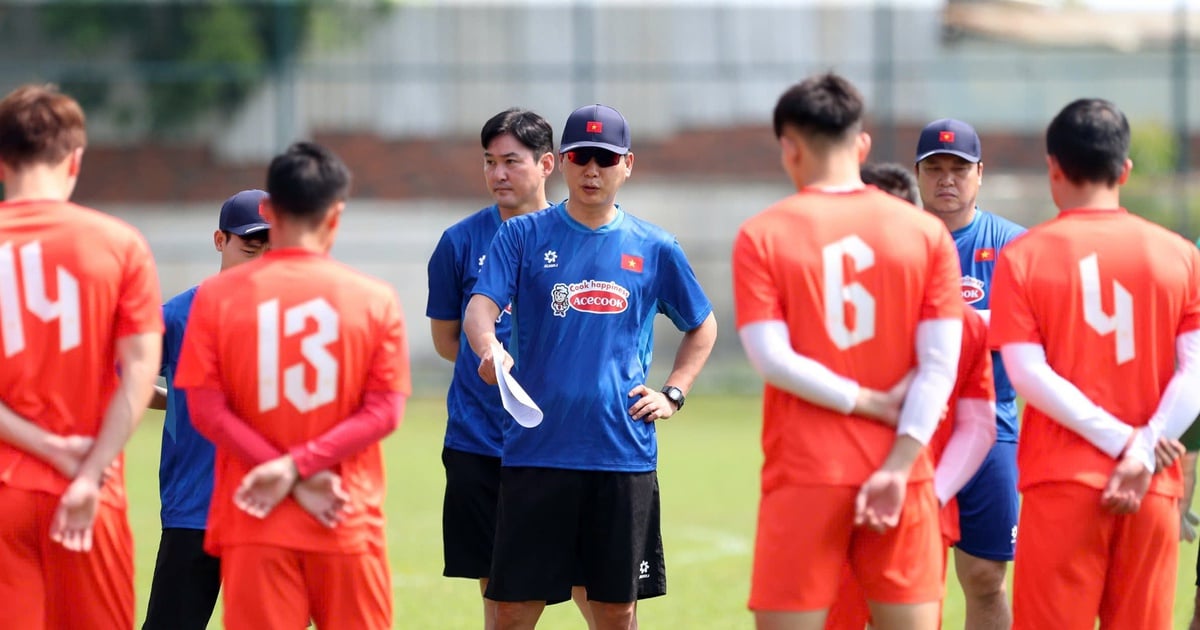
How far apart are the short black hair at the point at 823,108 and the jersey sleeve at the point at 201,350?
1862 millimetres

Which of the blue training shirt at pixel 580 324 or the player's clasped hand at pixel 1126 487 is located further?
the blue training shirt at pixel 580 324

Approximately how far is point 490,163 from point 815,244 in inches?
105

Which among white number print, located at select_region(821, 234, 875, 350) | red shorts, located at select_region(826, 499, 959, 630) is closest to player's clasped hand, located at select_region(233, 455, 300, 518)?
white number print, located at select_region(821, 234, 875, 350)

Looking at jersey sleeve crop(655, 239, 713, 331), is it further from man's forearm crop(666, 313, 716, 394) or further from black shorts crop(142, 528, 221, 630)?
black shorts crop(142, 528, 221, 630)

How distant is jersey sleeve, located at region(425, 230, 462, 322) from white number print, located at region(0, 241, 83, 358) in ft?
8.07

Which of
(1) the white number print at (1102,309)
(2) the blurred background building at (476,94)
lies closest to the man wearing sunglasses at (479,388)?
(1) the white number print at (1102,309)

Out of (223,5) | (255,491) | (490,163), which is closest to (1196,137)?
(223,5)

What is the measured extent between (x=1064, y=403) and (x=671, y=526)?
7829 mm

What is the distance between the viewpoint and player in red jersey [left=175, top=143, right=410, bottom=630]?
4.59 metres

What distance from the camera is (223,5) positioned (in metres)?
27.5

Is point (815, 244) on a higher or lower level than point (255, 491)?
higher

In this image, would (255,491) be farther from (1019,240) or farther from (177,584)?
(1019,240)

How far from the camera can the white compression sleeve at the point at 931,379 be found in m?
4.62

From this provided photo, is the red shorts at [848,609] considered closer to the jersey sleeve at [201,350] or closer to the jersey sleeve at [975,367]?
the jersey sleeve at [975,367]
